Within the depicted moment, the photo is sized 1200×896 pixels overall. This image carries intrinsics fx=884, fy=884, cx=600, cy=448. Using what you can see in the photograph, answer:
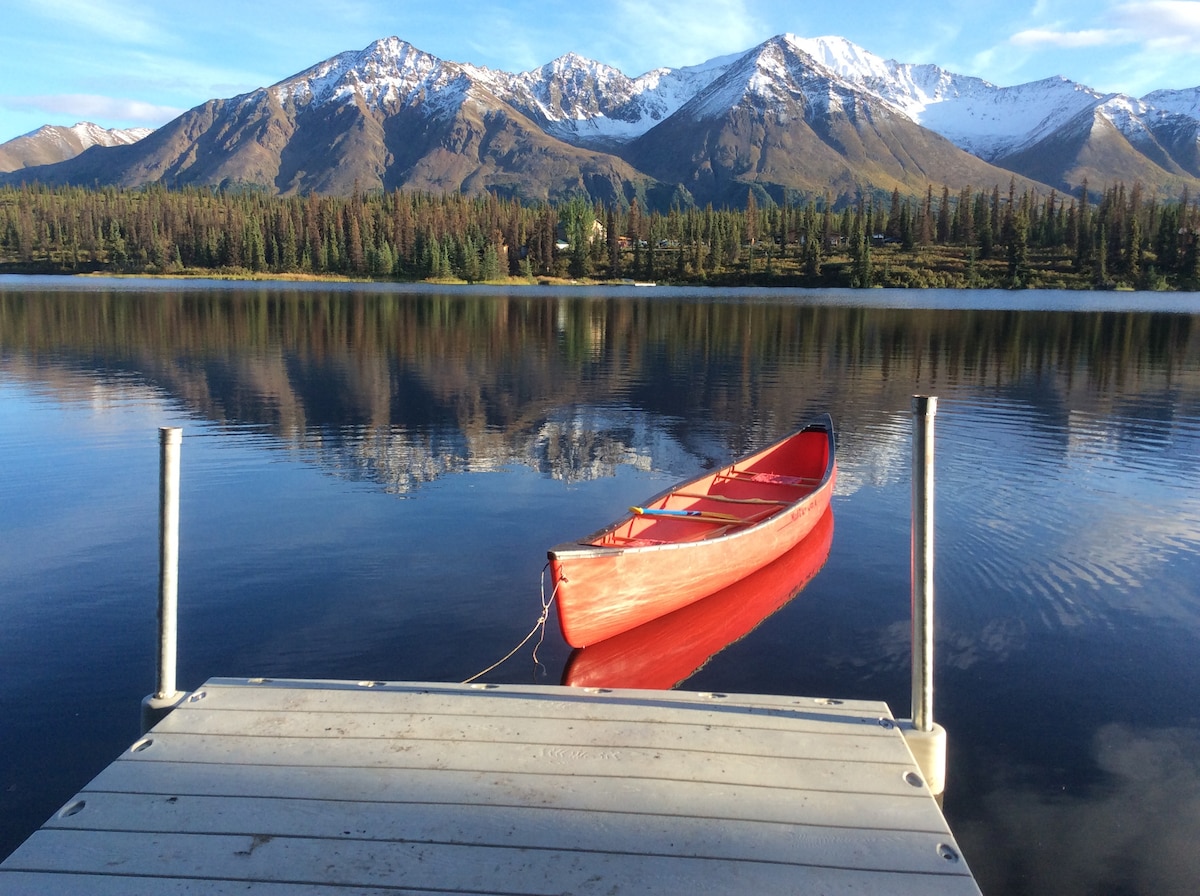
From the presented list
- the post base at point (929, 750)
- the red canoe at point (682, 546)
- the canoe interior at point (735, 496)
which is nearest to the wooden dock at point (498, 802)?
the post base at point (929, 750)

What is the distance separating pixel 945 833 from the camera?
18.2ft

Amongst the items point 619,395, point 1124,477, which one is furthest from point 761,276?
point 1124,477

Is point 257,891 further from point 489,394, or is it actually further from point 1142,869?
point 489,394

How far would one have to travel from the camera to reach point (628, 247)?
199875 mm

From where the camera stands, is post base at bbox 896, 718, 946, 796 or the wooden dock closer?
the wooden dock

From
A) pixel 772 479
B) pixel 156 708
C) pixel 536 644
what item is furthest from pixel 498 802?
pixel 772 479

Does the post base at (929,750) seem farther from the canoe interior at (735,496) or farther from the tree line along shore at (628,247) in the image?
the tree line along shore at (628,247)

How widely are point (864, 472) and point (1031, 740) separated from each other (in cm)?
1285

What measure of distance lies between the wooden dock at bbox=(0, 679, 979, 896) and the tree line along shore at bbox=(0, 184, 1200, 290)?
158875mm

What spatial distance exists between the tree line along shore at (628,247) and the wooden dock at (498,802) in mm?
158875

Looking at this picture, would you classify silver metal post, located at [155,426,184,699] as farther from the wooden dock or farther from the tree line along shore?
the tree line along shore

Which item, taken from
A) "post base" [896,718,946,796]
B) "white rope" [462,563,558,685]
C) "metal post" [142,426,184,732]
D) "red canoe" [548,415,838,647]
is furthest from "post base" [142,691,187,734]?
"post base" [896,718,946,796]

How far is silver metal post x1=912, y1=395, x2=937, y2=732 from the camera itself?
698cm

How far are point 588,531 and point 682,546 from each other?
4.79 m
